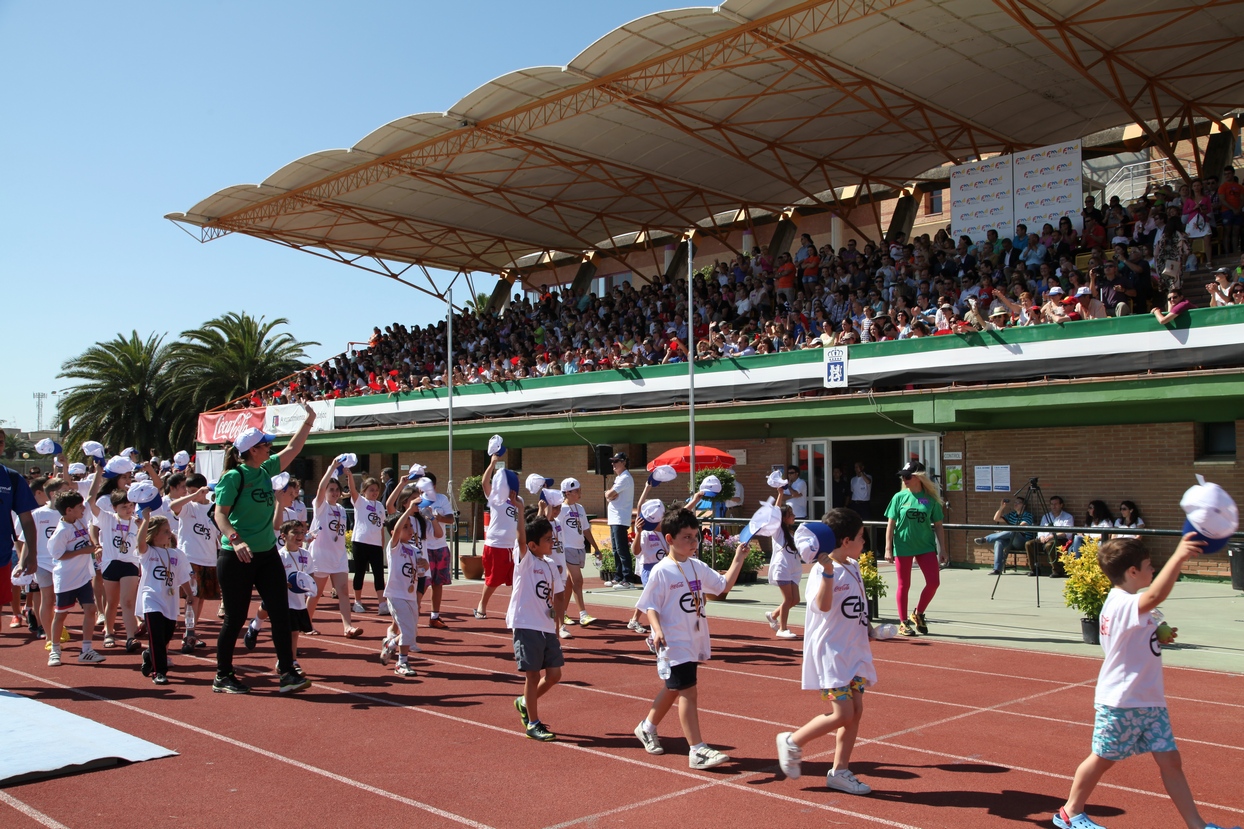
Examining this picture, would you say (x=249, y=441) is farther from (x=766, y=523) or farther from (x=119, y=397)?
(x=119, y=397)

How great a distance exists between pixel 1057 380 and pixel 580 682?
11.7 meters

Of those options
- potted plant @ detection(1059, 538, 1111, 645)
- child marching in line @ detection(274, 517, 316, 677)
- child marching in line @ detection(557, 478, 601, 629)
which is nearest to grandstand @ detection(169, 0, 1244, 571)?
potted plant @ detection(1059, 538, 1111, 645)

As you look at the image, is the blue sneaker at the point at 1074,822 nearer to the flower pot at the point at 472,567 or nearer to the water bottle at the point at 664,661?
the water bottle at the point at 664,661

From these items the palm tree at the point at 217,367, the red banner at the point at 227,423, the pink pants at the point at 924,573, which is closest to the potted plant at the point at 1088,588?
the pink pants at the point at 924,573

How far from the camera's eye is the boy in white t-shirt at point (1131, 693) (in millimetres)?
4746

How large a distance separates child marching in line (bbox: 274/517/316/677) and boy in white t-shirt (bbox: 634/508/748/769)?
3.75 m

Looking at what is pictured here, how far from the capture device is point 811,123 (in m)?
25.4

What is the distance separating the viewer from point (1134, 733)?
4.81 m

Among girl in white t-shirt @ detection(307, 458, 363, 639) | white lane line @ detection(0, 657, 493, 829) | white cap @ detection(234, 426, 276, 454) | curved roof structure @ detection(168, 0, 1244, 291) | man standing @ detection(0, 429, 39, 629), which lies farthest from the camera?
curved roof structure @ detection(168, 0, 1244, 291)

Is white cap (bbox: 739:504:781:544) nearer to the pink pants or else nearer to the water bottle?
the water bottle

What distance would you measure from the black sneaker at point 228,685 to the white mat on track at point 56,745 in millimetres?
1155

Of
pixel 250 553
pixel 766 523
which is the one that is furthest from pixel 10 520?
pixel 766 523

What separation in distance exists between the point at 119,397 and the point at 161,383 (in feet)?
5.81

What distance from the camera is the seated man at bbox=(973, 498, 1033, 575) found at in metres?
17.5
